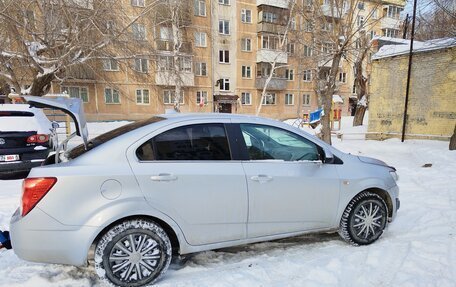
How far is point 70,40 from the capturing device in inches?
411

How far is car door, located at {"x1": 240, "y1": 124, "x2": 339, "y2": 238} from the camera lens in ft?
10.4

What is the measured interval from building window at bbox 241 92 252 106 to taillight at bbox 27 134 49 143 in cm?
2647

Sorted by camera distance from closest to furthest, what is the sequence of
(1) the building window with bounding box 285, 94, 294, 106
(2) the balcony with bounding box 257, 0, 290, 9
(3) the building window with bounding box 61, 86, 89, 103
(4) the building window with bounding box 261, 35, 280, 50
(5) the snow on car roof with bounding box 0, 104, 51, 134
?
(5) the snow on car roof with bounding box 0, 104, 51, 134, (3) the building window with bounding box 61, 86, 89, 103, (2) the balcony with bounding box 257, 0, 290, 9, (4) the building window with bounding box 261, 35, 280, 50, (1) the building window with bounding box 285, 94, 294, 106

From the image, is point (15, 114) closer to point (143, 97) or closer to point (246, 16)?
point (143, 97)

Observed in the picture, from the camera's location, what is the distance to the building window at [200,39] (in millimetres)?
29013

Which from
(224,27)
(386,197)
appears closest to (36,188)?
(386,197)

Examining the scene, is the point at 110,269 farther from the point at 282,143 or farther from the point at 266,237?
the point at 282,143

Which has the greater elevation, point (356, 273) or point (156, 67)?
point (156, 67)

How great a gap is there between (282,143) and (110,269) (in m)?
2.23

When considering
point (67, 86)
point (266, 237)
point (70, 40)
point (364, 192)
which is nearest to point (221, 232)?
point (266, 237)

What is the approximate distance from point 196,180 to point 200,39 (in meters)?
28.5

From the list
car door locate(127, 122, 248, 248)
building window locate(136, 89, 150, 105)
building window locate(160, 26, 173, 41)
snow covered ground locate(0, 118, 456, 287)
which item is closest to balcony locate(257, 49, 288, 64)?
building window locate(160, 26, 173, 41)

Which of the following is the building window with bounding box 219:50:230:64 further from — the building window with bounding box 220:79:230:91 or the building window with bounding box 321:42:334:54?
the building window with bounding box 321:42:334:54

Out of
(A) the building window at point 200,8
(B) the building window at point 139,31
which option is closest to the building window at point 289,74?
(A) the building window at point 200,8
